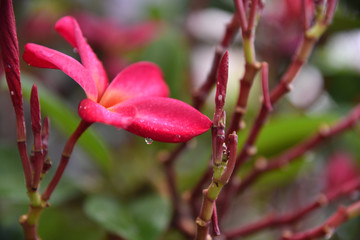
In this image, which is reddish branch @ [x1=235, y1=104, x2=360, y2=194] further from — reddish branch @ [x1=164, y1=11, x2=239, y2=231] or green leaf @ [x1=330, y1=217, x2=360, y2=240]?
green leaf @ [x1=330, y1=217, x2=360, y2=240]

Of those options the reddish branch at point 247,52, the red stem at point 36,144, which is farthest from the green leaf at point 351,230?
the red stem at point 36,144

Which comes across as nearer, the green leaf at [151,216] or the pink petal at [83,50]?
the pink petal at [83,50]

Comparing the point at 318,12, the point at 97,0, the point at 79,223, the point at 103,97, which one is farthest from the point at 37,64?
the point at 97,0

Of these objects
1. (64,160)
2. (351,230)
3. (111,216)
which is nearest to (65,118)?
(111,216)

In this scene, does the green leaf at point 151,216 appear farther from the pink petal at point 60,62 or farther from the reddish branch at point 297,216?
the pink petal at point 60,62

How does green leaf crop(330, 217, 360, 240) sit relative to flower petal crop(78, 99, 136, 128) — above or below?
below

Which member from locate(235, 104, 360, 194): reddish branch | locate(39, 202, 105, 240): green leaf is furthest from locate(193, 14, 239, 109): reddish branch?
locate(39, 202, 105, 240): green leaf
